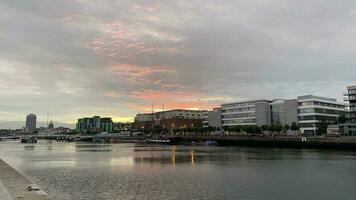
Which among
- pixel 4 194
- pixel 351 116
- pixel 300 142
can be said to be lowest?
pixel 4 194

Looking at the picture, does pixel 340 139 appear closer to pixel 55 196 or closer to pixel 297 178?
pixel 297 178

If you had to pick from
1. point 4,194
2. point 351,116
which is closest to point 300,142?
point 351,116

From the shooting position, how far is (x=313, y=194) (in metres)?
38.8

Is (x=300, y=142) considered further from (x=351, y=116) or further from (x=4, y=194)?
(x=4, y=194)

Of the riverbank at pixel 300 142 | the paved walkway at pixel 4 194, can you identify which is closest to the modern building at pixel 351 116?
the riverbank at pixel 300 142

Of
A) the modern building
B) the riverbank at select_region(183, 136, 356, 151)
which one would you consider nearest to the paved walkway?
the riverbank at select_region(183, 136, 356, 151)

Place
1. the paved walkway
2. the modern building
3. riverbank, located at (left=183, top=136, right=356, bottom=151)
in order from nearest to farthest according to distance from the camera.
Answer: the paved walkway → riverbank, located at (left=183, top=136, right=356, bottom=151) → the modern building

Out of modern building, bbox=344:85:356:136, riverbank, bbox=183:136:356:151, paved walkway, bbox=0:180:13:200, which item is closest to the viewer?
paved walkway, bbox=0:180:13:200

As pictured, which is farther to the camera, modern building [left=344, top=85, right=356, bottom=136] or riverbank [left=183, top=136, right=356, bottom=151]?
modern building [left=344, top=85, right=356, bottom=136]

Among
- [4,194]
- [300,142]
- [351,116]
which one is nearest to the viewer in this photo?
[4,194]

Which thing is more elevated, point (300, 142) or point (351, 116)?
point (351, 116)

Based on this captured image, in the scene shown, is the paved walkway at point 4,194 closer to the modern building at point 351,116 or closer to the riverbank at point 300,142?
the riverbank at point 300,142

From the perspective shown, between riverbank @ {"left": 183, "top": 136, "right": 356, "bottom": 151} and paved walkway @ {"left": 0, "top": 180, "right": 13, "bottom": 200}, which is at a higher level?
riverbank @ {"left": 183, "top": 136, "right": 356, "bottom": 151}

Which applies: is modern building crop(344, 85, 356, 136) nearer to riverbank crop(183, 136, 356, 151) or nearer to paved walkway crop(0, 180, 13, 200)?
riverbank crop(183, 136, 356, 151)
